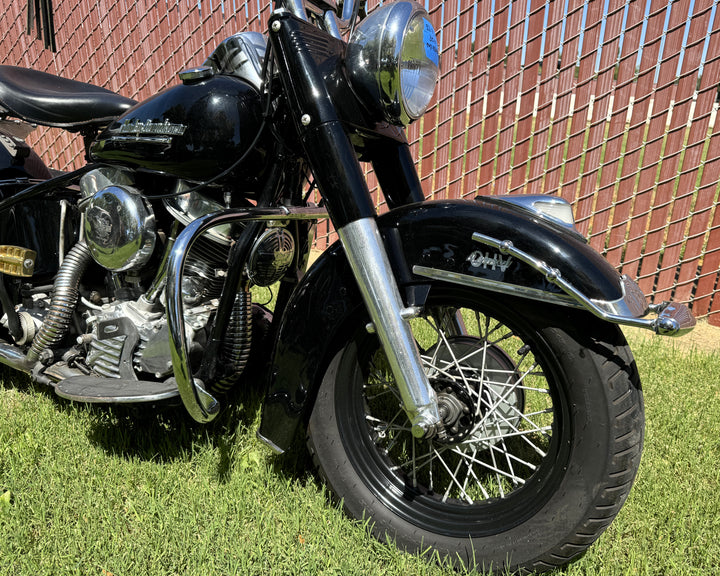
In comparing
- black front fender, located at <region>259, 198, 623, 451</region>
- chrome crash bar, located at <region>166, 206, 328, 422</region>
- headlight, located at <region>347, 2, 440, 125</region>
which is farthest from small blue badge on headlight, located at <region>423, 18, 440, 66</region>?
chrome crash bar, located at <region>166, 206, 328, 422</region>

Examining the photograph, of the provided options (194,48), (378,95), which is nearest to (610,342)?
(378,95)

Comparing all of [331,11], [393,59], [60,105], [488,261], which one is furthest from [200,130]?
[488,261]

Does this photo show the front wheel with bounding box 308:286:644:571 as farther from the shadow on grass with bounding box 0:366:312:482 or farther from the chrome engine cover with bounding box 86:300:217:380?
the chrome engine cover with bounding box 86:300:217:380

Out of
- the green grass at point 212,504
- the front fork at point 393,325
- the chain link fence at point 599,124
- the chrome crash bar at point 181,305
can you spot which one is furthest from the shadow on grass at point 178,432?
the chain link fence at point 599,124

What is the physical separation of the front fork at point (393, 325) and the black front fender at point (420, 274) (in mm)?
96

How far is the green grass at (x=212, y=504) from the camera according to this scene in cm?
151

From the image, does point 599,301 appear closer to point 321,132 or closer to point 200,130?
point 321,132

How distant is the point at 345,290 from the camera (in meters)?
1.53

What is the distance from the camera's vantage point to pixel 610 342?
50.1 inches

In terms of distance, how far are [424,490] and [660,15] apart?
3188 millimetres

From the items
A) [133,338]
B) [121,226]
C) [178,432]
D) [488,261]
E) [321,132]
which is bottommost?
[178,432]

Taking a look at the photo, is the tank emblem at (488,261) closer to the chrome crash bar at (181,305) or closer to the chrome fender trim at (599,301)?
the chrome fender trim at (599,301)


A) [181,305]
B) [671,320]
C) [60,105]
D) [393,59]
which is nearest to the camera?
[671,320]

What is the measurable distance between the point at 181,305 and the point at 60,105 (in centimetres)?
109
